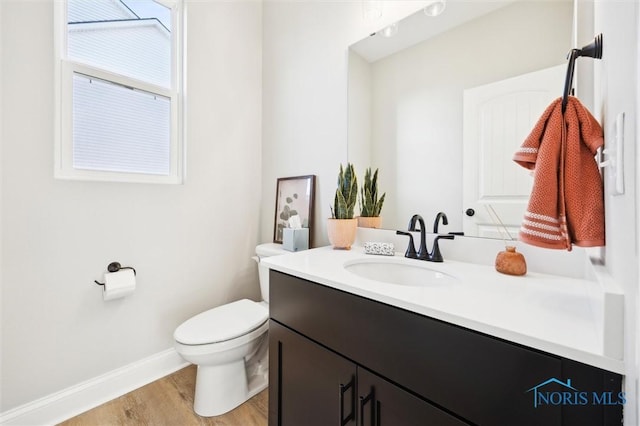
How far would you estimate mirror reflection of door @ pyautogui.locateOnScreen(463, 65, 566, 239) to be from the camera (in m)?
0.96

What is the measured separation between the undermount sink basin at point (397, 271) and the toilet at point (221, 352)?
66 cm

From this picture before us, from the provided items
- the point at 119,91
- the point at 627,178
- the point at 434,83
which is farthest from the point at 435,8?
the point at 119,91

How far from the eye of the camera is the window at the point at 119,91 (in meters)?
1.37

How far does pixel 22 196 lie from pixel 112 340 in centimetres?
85

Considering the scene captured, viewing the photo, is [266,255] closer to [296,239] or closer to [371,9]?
[296,239]

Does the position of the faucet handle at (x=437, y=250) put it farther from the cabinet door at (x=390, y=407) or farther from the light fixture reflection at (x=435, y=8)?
the light fixture reflection at (x=435, y=8)

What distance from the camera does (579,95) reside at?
93 centimetres

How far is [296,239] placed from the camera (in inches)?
62.8

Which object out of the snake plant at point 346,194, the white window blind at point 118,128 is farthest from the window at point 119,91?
the snake plant at point 346,194

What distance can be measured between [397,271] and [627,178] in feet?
2.64

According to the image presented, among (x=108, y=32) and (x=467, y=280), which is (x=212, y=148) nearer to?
(x=108, y=32)

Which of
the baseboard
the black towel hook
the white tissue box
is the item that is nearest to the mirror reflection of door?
the black towel hook

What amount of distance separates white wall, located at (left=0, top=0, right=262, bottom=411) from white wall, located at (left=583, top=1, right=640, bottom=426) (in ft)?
6.11

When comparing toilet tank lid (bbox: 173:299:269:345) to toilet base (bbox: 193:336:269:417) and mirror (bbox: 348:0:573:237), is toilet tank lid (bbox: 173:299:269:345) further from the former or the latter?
mirror (bbox: 348:0:573:237)
